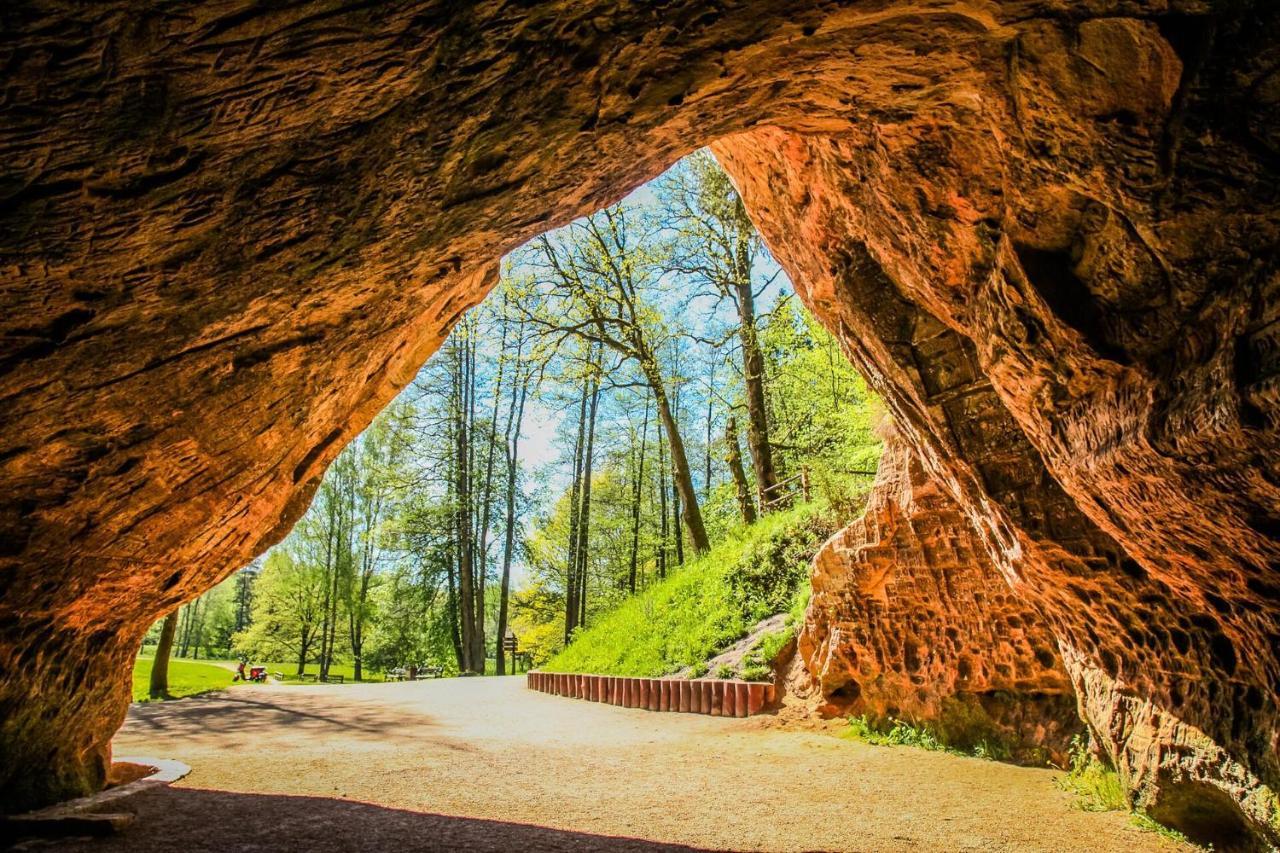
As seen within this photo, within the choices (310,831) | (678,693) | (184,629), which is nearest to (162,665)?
(678,693)

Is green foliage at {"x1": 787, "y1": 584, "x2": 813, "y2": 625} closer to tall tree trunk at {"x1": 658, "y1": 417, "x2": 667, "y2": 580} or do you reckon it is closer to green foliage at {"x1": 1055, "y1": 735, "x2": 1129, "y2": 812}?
green foliage at {"x1": 1055, "y1": 735, "x2": 1129, "y2": 812}

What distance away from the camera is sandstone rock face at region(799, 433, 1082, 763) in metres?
6.70

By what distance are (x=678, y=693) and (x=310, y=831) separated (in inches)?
274

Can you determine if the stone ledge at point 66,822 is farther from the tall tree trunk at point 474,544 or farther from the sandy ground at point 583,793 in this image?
the tall tree trunk at point 474,544

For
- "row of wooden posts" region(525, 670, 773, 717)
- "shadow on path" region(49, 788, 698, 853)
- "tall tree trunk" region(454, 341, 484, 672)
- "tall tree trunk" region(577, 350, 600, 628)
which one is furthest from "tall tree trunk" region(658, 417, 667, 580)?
"shadow on path" region(49, 788, 698, 853)

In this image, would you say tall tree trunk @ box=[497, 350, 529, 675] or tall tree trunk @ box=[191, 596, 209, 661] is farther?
tall tree trunk @ box=[191, 596, 209, 661]

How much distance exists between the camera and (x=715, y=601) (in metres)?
13.1

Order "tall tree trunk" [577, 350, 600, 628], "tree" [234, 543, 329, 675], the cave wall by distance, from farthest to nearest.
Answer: "tree" [234, 543, 329, 675] < "tall tree trunk" [577, 350, 600, 628] < the cave wall

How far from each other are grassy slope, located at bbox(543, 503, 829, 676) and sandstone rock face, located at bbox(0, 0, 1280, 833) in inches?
275

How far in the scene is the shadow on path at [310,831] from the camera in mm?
4086

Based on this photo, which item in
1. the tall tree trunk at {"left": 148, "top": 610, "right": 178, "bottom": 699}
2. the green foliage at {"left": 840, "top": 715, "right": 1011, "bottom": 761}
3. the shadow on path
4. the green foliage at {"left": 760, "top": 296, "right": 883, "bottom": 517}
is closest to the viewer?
the shadow on path

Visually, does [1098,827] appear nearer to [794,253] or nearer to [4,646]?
[794,253]

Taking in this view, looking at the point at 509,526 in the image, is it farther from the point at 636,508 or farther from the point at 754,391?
the point at 754,391

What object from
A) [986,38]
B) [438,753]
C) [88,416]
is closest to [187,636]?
[438,753]
